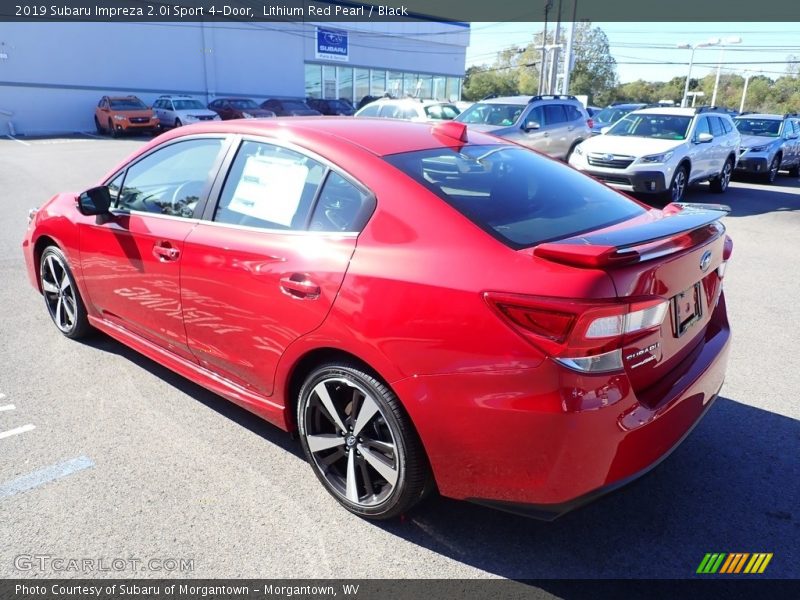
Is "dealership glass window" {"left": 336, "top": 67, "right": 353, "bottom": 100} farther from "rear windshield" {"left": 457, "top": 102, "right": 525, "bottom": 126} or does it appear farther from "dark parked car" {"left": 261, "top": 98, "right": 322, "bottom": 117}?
"rear windshield" {"left": 457, "top": 102, "right": 525, "bottom": 126}

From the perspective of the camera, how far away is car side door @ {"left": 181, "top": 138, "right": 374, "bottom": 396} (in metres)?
2.62

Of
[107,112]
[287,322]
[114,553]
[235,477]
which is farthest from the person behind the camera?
[107,112]

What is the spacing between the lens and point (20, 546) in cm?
253

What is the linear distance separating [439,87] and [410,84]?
442 centimetres

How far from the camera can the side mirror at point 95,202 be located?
3746 mm

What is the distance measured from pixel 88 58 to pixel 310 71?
48.5 ft

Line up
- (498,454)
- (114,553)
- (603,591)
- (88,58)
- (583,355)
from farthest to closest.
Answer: (88,58) < (114,553) < (603,591) < (498,454) < (583,355)

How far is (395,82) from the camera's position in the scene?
4719 cm

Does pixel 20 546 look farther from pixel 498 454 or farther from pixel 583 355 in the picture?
pixel 583 355

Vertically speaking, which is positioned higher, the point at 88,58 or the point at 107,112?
the point at 88,58

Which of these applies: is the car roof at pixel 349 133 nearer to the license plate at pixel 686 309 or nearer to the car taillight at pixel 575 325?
the car taillight at pixel 575 325

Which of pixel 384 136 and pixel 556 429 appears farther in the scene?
pixel 384 136

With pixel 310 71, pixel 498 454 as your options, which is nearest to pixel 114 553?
pixel 498 454

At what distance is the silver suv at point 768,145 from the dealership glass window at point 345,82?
30.5 meters
